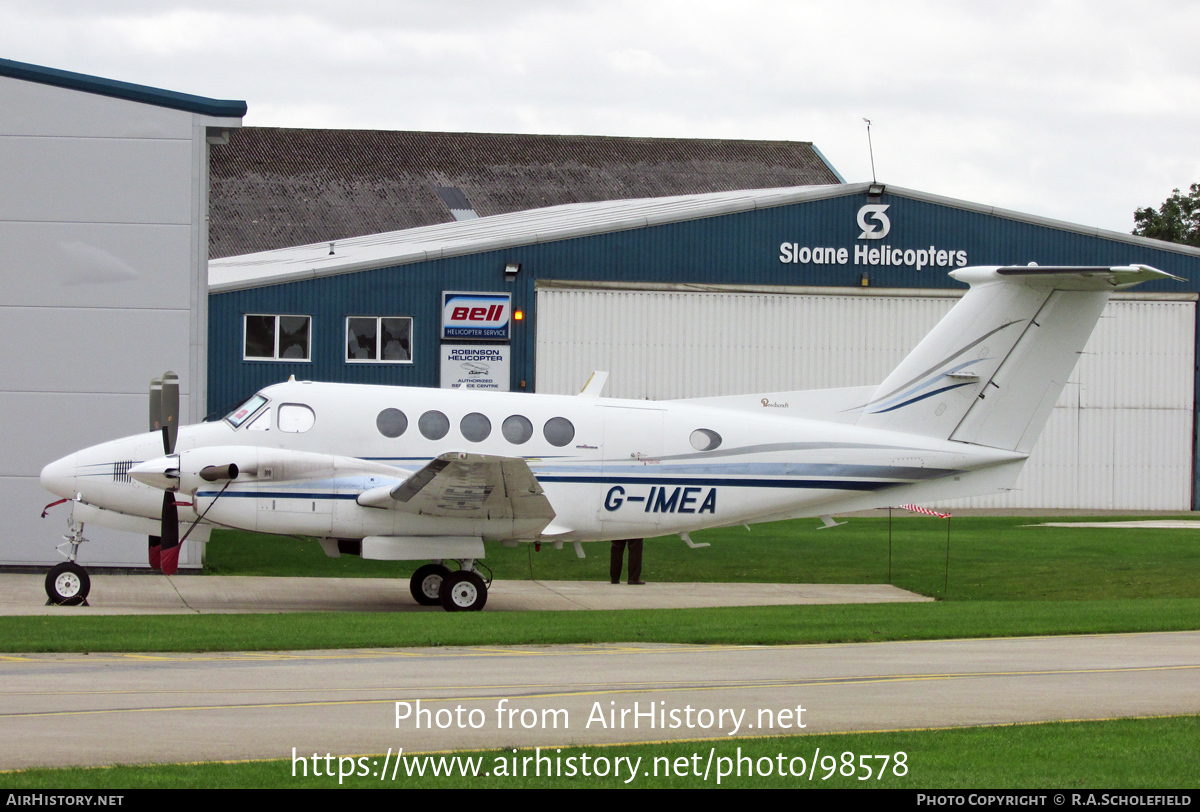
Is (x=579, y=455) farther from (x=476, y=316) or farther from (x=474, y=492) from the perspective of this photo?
(x=476, y=316)

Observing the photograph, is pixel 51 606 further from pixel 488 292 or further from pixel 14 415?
pixel 488 292

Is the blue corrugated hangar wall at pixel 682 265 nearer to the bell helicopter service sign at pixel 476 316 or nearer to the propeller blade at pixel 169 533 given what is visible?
the bell helicopter service sign at pixel 476 316

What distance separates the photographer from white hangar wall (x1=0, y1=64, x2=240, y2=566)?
70.0ft

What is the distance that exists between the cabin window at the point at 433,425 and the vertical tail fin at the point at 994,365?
19.2 feet

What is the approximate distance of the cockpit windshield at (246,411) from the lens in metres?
17.4

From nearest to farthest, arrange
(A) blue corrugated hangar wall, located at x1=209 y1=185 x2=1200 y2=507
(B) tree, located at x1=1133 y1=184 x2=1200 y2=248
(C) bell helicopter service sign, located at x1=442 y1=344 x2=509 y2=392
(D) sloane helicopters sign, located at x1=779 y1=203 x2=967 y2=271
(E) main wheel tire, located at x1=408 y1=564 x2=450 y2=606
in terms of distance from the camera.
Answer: (E) main wheel tire, located at x1=408 y1=564 x2=450 y2=606 → (A) blue corrugated hangar wall, located at x1=209 y1=185 x2=1200 y2=507 → (C) bell helicopter service sign, located at x1=442 y1=344 x2=509 y2=392 → (D) sloane helicopters sign, located at x1=779 y1=203 x2=967 y2=271 → (B) tree, located at x1=1133 y1=184 x2=1200 y2=248

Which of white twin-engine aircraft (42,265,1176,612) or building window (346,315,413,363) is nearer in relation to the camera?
white twin-engine aircraft (42,265,1176,612)

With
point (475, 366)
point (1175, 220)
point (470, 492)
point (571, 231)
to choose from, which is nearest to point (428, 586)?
point (470, 492)

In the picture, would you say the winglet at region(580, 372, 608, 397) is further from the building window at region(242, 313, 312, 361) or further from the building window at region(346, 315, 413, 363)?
the building window at region(242, 313, 312, 361)

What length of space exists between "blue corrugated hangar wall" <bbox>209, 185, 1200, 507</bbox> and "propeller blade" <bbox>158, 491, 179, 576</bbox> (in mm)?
13957

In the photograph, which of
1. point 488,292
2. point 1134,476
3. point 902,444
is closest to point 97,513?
point 902,444

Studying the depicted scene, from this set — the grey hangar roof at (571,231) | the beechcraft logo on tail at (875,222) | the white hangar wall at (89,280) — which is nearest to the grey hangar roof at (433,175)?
the grey hangar roof at (571,231)

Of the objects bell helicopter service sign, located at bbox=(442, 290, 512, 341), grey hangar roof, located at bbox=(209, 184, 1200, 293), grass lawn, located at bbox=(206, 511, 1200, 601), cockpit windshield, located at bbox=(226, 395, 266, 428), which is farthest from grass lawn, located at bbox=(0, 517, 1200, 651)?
grey hangar roof, located at bbox=(209, 184, 1200, 293)

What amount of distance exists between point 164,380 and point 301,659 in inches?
230
